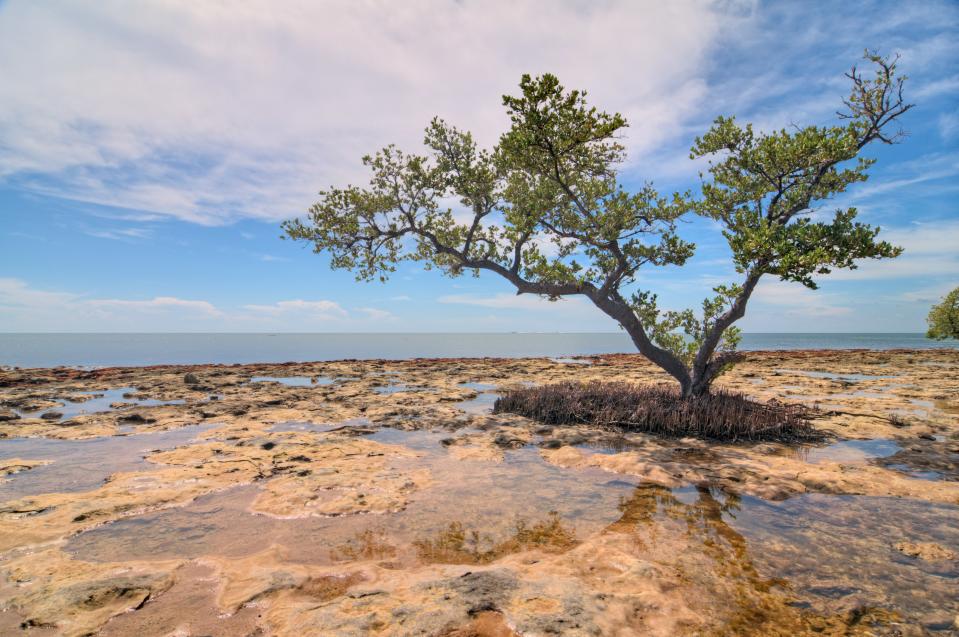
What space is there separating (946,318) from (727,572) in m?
55.3

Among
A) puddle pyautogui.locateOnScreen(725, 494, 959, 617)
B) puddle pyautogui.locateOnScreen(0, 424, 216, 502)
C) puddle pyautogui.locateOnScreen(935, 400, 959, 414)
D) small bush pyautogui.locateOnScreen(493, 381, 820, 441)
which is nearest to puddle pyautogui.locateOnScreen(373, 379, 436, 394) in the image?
small bush pyautogui.locateOnScreen(493, 381, 820, 441)

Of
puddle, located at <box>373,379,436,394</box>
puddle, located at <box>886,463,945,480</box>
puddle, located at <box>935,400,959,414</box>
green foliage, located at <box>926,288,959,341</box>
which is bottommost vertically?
puddle, located at <box>886,463,945,480</box>

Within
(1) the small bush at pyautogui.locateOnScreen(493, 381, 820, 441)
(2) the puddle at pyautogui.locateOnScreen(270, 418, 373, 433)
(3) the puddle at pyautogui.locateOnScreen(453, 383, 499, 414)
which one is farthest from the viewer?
(3) the puddle at pyautogui.locateOnScreen(453, 383, 499, 414)

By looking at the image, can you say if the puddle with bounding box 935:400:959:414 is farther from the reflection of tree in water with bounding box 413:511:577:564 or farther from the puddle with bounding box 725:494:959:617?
the reflection of tree in water with bounding box 413:511:577:564

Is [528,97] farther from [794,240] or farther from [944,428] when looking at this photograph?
[944,428]

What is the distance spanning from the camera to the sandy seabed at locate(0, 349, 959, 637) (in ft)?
13.2

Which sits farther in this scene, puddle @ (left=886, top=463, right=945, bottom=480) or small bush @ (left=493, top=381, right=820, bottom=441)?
small bush @ (left=493, top=381, right=820, bottom=441)

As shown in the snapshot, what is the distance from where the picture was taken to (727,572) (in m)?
4.77

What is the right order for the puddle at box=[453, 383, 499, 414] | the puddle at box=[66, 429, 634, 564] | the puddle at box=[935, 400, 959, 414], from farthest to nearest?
the puddle at box=[453, 383, 499, 414] < the puddle at box=[935, 400, 959, 414] < the puddle at box=[66, 429, 634, 564]

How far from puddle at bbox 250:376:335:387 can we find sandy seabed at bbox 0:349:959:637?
1100 centimetres

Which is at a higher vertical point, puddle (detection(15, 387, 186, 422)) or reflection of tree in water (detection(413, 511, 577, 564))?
puddle (detection(15, 387, 186, 422))

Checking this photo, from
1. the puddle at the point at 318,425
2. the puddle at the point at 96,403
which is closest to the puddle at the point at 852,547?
the puddle at the point at 318,425

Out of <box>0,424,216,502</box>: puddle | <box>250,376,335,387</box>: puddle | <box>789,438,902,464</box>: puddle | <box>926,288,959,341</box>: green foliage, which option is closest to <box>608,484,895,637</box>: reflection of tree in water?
<box>789,438,902,464</box>: puddle

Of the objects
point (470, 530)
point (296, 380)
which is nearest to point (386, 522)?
point (470, 530)
